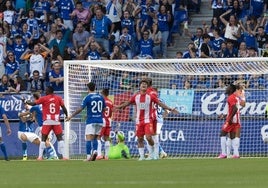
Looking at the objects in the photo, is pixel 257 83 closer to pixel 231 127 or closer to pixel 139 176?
pixel 231 127

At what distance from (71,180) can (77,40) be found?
1901 centimetres

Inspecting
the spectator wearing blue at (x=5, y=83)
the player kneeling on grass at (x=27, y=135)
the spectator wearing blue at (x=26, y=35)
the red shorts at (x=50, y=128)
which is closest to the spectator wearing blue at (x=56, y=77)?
the spectator wearing blue at (x=5, y=83)

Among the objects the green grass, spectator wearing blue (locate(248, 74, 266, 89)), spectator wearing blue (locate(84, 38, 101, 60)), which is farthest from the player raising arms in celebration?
spectator wearing blue (locate(84, 38, 101, 60))

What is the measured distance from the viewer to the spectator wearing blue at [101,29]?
35.8m

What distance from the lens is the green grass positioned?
16.0 m

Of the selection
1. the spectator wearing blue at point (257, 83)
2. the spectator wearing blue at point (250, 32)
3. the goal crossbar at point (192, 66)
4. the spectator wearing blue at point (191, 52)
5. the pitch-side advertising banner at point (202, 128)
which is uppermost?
the spectator wearing blue at point (250, 32)

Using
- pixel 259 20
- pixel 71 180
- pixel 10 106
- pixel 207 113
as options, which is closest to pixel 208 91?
pixel 207 113

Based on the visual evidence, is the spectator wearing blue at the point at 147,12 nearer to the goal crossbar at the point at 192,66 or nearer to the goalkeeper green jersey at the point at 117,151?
the goal crossbar at the point at 192,66

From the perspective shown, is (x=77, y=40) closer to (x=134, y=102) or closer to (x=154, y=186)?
(x=134, y=102)

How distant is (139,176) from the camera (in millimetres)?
18188

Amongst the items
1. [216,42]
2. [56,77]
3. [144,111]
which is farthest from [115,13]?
[144,111]

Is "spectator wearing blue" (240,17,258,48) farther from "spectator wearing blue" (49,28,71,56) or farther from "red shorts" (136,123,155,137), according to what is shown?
"red shorts" (136,123,155,137)

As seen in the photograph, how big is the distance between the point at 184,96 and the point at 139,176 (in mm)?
12880

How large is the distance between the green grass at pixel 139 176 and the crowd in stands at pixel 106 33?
1047 centimetres
